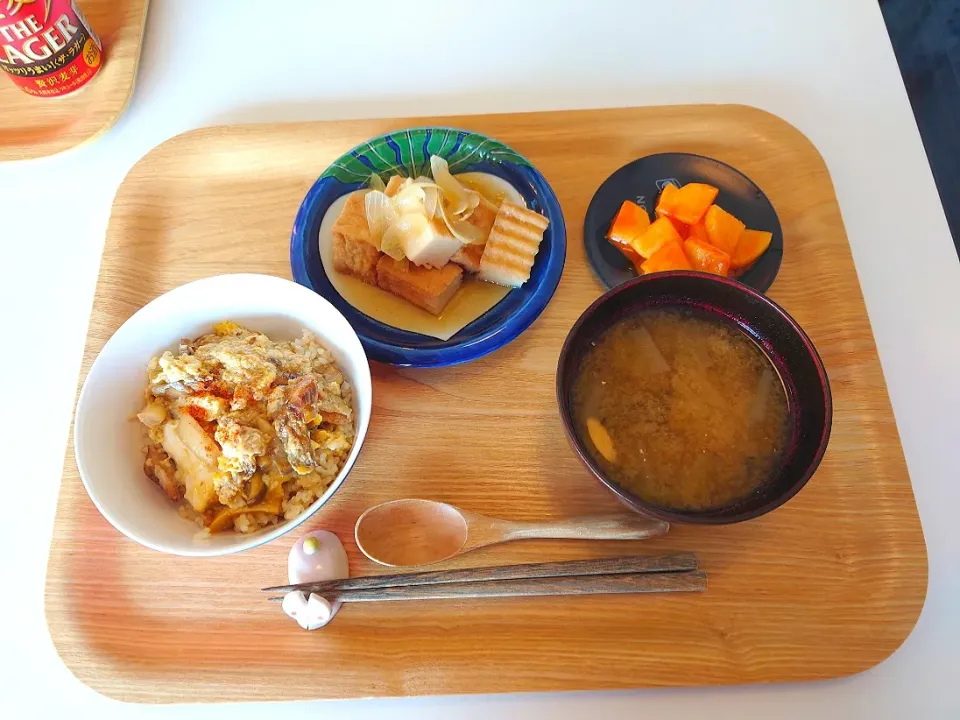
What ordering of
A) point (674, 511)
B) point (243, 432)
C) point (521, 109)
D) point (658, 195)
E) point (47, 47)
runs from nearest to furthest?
point (674, 511) → point (243, 432) → point (658, 195) → point (47, 47) → point (521, 109)

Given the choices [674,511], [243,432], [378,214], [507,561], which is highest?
[378,214]

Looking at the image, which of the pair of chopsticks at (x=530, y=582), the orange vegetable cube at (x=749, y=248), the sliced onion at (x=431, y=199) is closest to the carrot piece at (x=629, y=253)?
the orange vegetable cube at (x=749, y=248)

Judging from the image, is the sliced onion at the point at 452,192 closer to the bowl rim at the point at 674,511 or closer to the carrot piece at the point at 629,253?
the carrot piece at the point at 629,253

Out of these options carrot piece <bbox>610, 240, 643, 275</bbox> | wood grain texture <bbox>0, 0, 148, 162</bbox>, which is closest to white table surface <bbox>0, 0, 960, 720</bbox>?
wood grain texture <bbox>0, 0, 148, 162</bbox>

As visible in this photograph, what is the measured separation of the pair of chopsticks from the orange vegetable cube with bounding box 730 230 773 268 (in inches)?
27.7

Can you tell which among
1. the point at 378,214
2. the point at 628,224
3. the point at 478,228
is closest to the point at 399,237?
the point at 378,214

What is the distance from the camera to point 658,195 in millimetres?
1652

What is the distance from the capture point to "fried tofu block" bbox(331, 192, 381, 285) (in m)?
1.56

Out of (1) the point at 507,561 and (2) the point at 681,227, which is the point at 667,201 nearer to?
(2) the point at 681,227

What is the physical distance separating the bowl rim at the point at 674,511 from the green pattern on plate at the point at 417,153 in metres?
0.55

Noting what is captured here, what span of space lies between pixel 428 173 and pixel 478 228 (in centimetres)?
23

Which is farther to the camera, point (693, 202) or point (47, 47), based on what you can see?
point (47, 47)

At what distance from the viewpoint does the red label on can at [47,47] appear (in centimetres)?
165

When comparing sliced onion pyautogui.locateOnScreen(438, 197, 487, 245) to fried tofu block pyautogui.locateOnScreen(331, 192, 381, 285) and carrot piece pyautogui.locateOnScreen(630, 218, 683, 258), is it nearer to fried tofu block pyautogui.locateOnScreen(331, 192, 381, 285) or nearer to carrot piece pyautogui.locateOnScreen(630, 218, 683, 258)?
fried tofu block pyautogui.locateOnScreen(331, 192, 381, 285)
